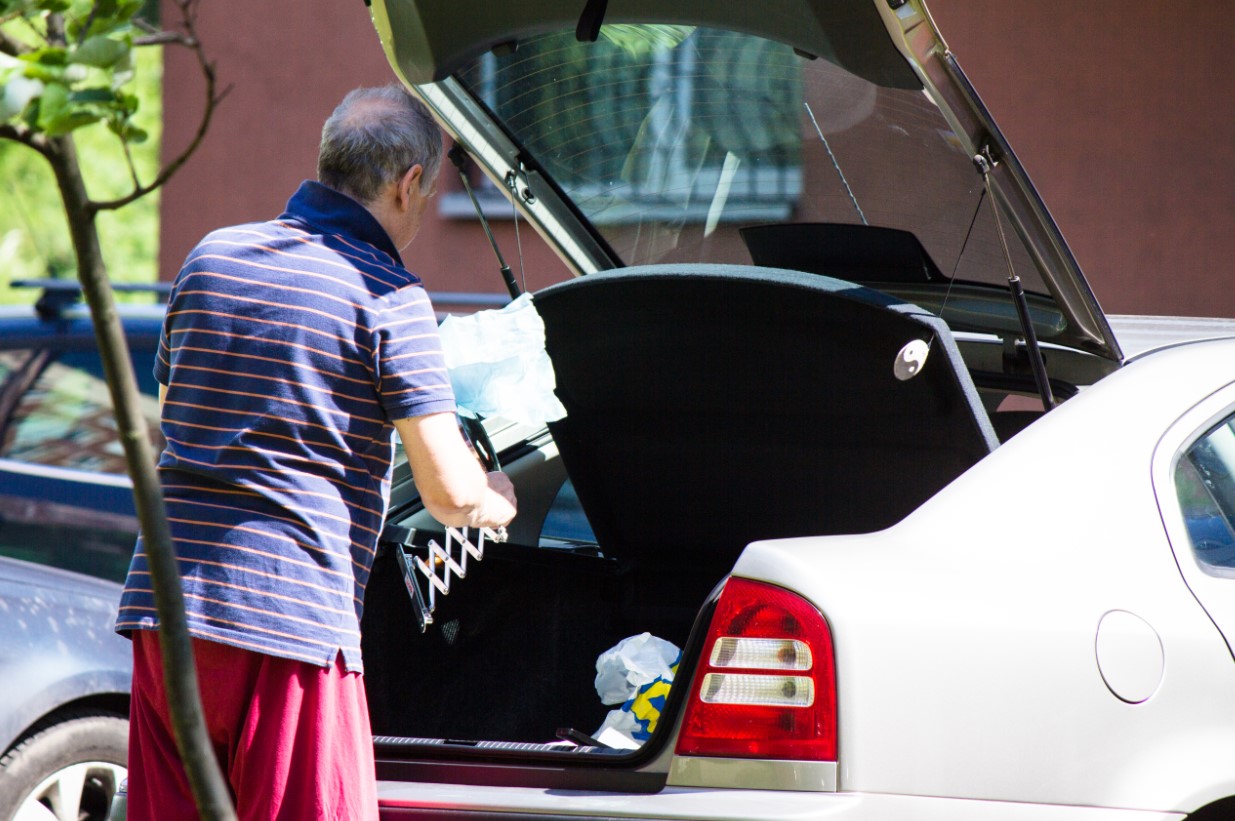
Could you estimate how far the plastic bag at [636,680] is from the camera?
2719 millimetres

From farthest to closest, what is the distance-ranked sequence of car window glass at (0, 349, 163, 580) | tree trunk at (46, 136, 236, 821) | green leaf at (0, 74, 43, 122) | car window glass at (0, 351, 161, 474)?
car window glass at (0, 351, 161, 474), car window glass at (0, 349, 163, 580), tree trunk at (46, 136, 236, 821), green leaf at (0, 74, 43, 122)

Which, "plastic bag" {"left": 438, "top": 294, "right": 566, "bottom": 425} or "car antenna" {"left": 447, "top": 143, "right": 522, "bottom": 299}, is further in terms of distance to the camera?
"car antenna" {"left": 447, "top": 143, "right": 522, "bottom": 299}

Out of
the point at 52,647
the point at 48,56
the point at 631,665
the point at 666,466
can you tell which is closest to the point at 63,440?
the point at 52,647

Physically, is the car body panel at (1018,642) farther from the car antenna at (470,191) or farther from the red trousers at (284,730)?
the car antenna at (470,191)

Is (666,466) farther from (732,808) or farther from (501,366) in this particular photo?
(732,808)

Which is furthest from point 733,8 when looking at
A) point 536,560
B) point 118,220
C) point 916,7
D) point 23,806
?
point 118,220

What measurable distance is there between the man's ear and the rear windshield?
33.0 inches

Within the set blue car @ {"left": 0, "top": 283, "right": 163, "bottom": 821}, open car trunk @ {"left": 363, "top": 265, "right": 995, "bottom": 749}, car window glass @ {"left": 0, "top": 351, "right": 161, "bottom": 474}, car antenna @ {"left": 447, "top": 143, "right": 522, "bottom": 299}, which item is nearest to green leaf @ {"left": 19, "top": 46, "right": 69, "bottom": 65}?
open car trunk @ {"left": 363, "top": 265, "right": 995, "bottom": 749}

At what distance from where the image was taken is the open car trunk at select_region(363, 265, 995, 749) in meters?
2.57

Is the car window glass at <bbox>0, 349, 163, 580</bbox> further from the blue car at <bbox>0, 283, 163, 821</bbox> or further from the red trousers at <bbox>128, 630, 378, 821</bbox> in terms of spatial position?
the red trousers at <bbox>128, 630, 378, 821</bbox>

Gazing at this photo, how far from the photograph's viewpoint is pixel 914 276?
3.13 metres

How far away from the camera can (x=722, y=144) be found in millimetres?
3246

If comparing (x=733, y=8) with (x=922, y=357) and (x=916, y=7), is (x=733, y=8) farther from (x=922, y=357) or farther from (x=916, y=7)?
A: (x=922, y=357)

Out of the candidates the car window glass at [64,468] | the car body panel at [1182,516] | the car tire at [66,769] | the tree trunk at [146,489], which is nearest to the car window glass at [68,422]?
the car window glass at [64,468]
